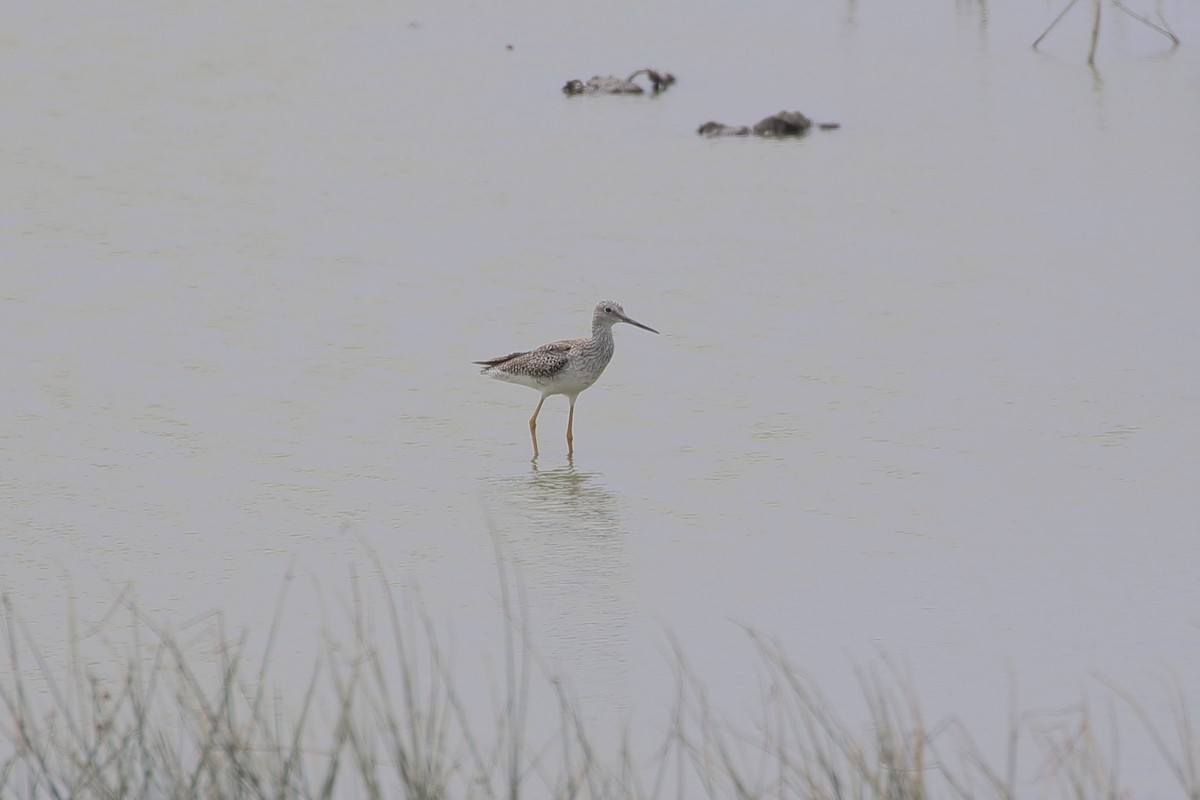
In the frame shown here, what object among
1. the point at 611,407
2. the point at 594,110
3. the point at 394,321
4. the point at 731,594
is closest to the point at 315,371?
the point at 394,321

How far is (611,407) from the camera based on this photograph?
874 cm

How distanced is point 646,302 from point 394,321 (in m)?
1.50

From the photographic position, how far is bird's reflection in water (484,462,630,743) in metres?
5.27

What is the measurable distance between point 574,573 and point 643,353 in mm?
3344

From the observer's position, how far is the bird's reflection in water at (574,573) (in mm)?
5273

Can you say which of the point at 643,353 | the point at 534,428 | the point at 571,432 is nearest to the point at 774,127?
the point at 643,353

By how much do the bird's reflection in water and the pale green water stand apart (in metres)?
0.02

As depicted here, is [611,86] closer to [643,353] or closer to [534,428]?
[643,353]

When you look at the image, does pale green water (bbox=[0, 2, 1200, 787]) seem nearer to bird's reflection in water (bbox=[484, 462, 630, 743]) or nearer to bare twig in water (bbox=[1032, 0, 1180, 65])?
bird's reflection in water (bbox=[484, 462, 630, 743])

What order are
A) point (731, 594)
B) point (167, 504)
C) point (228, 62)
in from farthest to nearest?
1. point (228, 62)
2. point (167, 504)
3. point (731, 594)

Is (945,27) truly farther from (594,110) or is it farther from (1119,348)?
(1119,348)

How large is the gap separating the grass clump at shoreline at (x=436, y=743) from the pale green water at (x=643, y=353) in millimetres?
254

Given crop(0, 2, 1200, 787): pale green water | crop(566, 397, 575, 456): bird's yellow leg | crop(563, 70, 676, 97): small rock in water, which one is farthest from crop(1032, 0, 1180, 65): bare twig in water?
crop(566, 397, 575, 456): bird's yellow leg

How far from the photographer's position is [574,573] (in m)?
6.27
